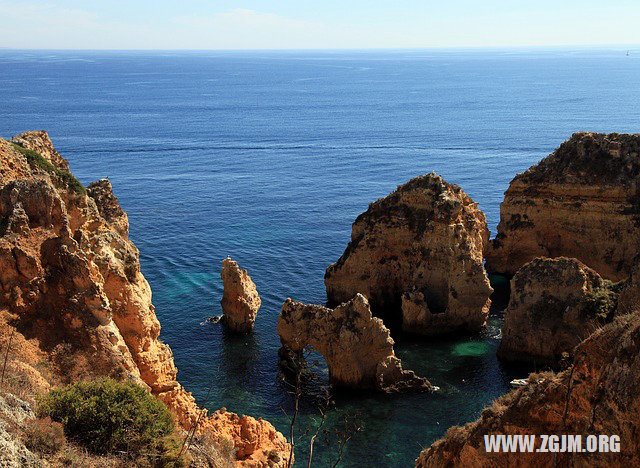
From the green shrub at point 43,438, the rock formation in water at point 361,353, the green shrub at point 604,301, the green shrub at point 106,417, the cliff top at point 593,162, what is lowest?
the rock formation in water at point 361,353

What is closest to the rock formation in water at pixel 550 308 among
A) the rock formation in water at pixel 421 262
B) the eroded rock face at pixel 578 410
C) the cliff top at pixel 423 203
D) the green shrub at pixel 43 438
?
the rock formation in water at pixel 421 262

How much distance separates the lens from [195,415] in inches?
1121

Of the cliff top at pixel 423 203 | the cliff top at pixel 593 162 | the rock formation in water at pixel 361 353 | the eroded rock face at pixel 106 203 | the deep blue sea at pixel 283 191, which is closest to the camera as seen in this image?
the deep blue sea at pixel 283 191

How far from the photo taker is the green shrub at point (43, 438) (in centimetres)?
1786

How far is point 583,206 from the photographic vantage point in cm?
5606

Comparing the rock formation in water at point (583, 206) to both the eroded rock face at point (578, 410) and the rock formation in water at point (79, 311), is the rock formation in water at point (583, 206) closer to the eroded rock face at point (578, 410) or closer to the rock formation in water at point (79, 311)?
the rock formation in water at point (79, 311)

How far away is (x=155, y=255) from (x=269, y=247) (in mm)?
11771

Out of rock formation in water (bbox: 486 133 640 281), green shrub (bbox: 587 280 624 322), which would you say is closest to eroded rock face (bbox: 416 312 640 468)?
green shrub (bbox: 587 280 624 322)

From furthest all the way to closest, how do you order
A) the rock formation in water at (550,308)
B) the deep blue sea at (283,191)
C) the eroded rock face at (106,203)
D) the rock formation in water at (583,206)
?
the rock formation in water at (583,206)
the eroded rock face at (106,203)
the rock formation in water at (550,308)
the deep blue sea at (283,191)

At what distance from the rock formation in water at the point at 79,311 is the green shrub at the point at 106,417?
2.02m

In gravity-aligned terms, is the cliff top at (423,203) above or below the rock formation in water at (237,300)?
above

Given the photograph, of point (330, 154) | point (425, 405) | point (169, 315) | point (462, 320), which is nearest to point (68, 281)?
point (425, 405)

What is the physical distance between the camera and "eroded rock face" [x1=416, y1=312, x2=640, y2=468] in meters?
15.6

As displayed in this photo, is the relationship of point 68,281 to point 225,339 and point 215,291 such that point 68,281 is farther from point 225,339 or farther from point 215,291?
point 215,291
